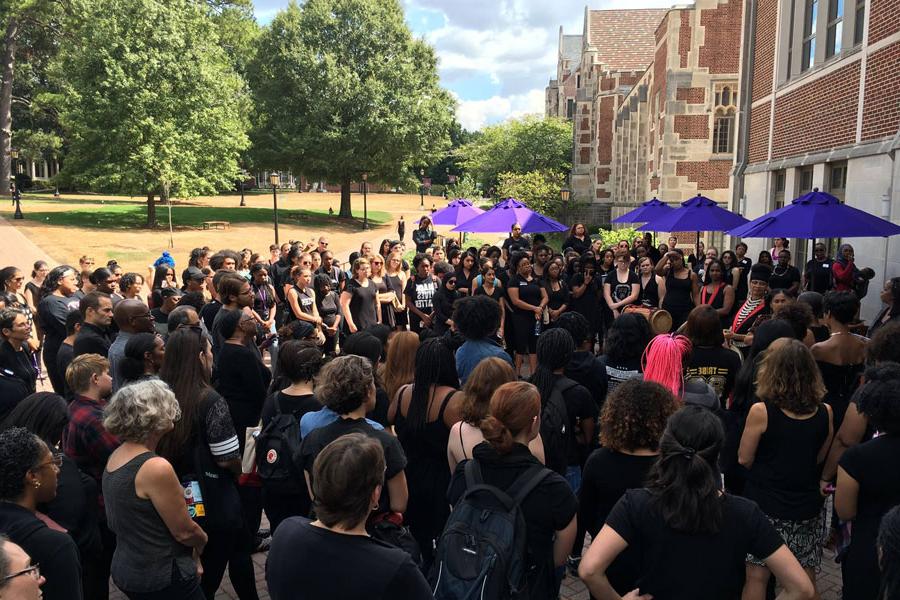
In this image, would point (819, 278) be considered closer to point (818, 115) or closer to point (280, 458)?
point (818, 115)

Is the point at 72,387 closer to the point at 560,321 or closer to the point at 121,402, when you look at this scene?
the point at 121,402

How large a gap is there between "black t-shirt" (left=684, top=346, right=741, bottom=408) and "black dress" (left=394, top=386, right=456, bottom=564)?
1.96 meters

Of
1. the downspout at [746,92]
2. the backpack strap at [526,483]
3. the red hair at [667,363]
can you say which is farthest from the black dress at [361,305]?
the downspout at [746,92]

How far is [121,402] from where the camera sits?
339 cm

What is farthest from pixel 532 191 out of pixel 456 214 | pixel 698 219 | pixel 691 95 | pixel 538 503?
pixel 538 503

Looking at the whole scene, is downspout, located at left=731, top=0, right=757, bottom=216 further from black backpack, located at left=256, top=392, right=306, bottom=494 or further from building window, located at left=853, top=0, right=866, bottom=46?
black backpack, located at left=256, top=392, right=306, bottom=494

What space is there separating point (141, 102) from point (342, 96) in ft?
38.3

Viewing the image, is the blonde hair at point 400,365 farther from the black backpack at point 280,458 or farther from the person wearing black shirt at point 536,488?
the person wearing black shirt at point 536,488

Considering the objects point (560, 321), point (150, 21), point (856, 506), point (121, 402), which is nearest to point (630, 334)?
point (560, 321)

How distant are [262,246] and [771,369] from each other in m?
31.5

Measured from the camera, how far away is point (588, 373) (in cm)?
499

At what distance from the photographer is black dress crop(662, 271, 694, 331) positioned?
372 inches

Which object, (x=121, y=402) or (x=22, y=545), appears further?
(x=121, y=402)

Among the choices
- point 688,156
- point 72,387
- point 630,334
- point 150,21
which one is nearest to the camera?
point 72,387
